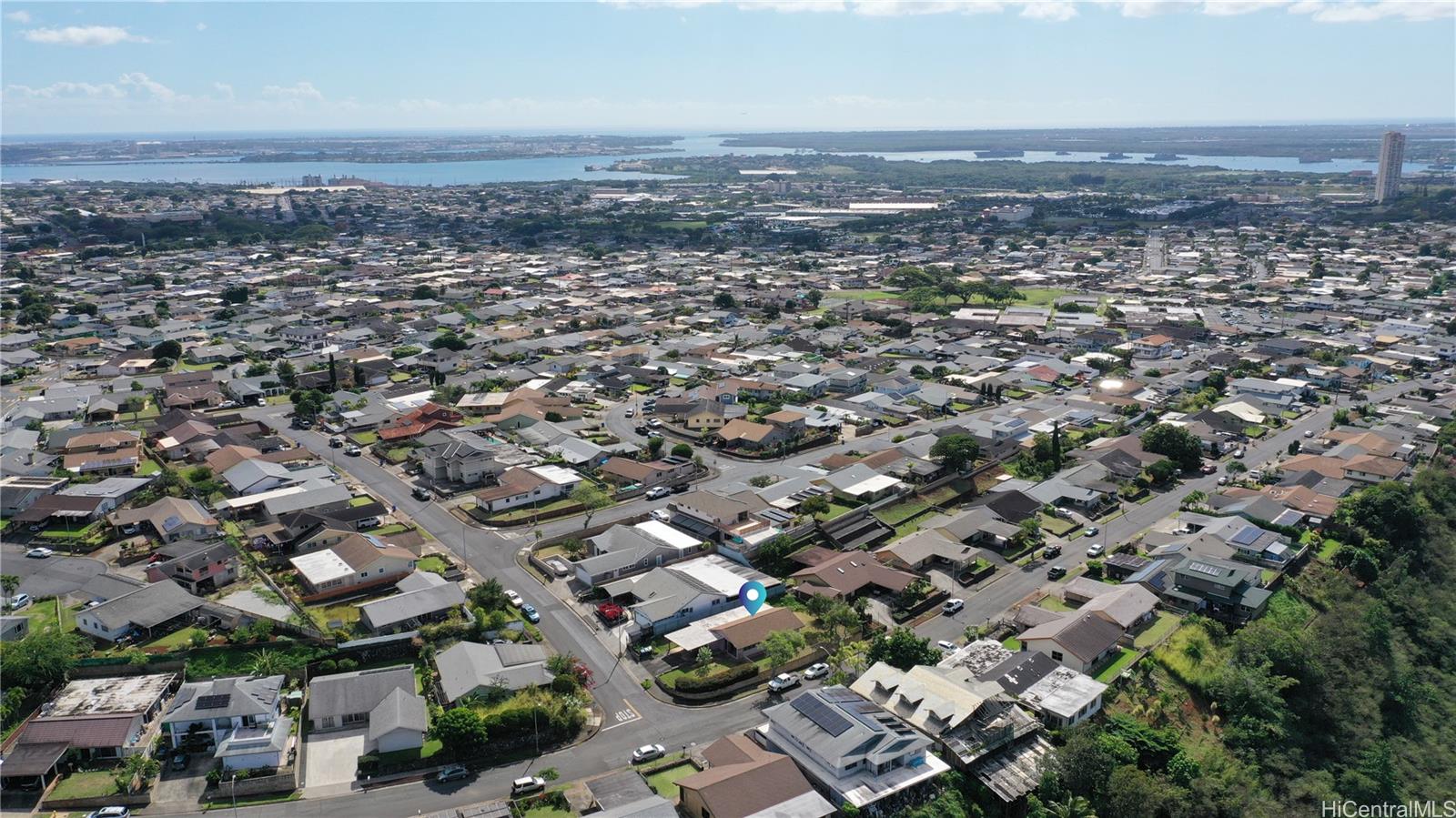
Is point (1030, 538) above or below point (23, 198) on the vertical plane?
below

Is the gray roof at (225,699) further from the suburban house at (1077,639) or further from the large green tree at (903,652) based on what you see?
the suburban house at (1077,639)

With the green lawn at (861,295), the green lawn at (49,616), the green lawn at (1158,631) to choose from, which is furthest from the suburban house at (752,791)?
the green lawn at (861,295)

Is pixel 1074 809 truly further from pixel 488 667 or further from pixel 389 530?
pixel 389 530

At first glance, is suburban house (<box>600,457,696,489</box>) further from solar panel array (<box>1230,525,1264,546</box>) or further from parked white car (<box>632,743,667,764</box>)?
solar panel array (<box>1230,525,1264,546</box>)

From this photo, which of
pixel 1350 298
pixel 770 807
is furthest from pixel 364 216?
pixel 770 807

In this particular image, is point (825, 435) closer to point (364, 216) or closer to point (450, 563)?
point (450, 563)

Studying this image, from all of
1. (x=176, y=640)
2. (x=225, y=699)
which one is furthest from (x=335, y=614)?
(x=225, y=699)

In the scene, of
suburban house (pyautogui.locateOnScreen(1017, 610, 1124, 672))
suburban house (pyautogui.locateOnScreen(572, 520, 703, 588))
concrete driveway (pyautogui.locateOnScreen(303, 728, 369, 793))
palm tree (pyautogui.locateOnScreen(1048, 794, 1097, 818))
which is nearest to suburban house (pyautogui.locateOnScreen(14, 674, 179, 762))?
concrete driveway (pyautogui.locateOnScreen(303, 728, 369, 793))
